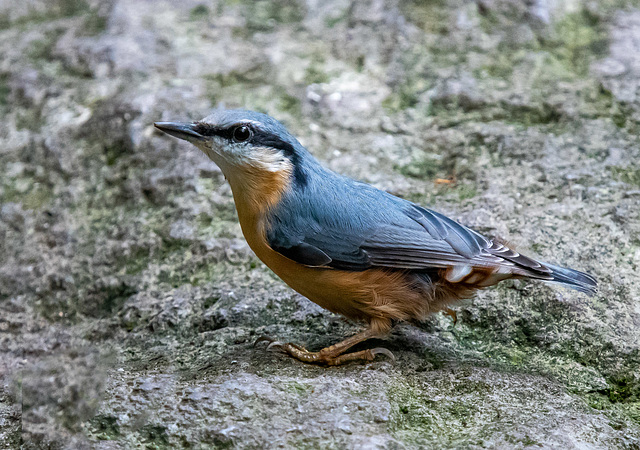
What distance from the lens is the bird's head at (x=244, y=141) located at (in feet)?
10.9

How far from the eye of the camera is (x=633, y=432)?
277cm

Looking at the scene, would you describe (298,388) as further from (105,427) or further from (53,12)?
(53,12)

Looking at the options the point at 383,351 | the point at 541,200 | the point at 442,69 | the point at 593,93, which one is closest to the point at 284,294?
the point at 383,351

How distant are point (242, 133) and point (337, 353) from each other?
1.20 meters

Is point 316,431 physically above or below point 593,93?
below

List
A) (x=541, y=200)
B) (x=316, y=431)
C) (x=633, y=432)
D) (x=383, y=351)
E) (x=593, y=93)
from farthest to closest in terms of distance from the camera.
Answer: (x=593, y=93) → (x=541, y=200) → (x=383, y=351) → (x=633, y=432) → (x=316, y=431)

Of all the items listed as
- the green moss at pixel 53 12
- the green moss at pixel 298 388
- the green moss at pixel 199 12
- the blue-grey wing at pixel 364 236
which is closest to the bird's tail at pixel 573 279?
the blue-grey wing at pixel 364 236

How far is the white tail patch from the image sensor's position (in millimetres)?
3191

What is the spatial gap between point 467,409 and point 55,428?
1.70 m

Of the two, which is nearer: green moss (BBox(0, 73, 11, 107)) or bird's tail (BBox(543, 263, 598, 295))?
bird's tail (BBox(543, 263, 598, 295))

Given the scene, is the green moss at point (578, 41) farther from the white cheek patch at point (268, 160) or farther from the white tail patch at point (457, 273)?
the white cheek patch at point (268, 160)

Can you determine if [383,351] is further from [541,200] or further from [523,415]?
[541,200]

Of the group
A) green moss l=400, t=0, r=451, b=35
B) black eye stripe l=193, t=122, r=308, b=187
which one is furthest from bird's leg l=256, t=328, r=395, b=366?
green moss l=400, t=0, r=451, b=35

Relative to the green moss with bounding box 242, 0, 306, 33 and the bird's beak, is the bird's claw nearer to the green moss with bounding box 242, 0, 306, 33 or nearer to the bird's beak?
the bird's beak
